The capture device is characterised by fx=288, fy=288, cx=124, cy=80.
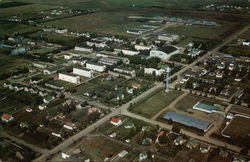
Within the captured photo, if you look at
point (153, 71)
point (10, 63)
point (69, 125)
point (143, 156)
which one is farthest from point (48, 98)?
point (10, 63)

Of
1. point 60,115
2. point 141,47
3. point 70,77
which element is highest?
point 141,47

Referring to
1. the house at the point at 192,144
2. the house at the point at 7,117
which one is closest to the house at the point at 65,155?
the house at the point at 7,117

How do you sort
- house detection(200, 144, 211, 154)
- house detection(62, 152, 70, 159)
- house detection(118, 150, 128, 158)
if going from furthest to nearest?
house detection(200, 144, 211, 154), house detection(118, 150, 128, 158), house detection(62, 152, 70, 159)

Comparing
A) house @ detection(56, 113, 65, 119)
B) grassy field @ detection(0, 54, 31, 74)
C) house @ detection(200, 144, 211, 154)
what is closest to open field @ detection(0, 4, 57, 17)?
grassy field @ detection(0, 54, 31, 74)

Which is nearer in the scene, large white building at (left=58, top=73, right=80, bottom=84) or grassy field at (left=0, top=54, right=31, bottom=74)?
large white building at (left=58, top=73, right=80, bottom=84)

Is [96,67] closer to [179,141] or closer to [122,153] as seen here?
[122,153]

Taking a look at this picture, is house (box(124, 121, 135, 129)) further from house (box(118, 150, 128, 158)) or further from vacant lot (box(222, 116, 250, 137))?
vacant lot (box(222, 116, 250, 137))

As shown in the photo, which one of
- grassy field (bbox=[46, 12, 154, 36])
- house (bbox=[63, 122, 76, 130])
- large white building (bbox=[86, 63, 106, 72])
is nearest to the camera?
house (bbox=[63, 122, 76, 130])

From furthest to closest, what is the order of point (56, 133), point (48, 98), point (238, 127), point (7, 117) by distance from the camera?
point (48, 98)
point (7, 117)
point (238, 127)
point (56, 133)
